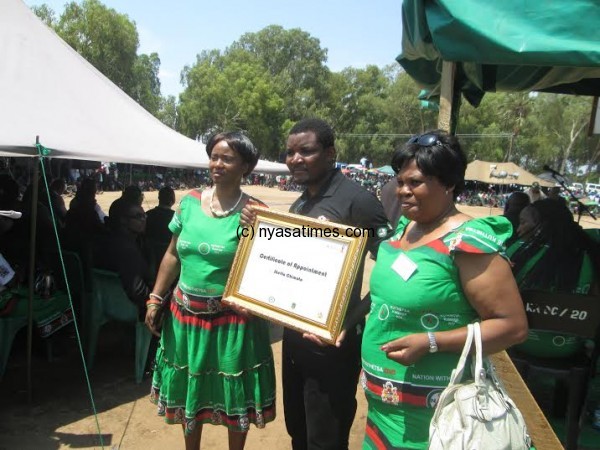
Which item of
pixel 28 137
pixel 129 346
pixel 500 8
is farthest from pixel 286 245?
pixel 129 346

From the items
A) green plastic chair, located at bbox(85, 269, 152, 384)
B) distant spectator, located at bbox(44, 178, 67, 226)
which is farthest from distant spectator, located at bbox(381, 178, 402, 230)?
distant spectator, located at bbox(44, 178, 67, 226)

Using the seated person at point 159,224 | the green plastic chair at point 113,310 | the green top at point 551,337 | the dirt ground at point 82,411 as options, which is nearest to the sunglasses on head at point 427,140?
the green top at point 551,337

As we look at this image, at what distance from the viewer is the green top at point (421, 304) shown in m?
1.52

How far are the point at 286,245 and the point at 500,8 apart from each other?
1.25 meters

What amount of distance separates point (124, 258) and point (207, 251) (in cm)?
177

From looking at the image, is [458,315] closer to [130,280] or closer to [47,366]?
[130,280]

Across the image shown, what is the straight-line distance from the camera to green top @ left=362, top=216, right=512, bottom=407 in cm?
152

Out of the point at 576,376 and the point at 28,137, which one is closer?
the point at 576,376

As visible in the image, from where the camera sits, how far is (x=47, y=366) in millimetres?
4133

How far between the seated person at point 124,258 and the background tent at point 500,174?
2320 centimetres

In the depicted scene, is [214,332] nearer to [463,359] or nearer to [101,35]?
[463,359]

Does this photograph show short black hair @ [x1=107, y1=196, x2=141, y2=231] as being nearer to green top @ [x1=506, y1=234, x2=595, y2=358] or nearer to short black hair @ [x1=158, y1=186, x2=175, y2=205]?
short black hair @ [x1=158, y1=186, x2=175, y2=205]

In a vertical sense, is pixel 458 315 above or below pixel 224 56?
below

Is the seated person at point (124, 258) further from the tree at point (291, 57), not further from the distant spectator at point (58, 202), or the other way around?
the tree at point (291, 57)
